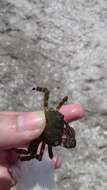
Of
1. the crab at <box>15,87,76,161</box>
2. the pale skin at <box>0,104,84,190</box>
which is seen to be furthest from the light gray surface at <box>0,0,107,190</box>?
the pale skin at <box>0,104,84,190</box>

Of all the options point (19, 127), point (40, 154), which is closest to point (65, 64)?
point (40, 154)

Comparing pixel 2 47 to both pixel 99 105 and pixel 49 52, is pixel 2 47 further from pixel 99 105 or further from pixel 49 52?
pixel 99 105

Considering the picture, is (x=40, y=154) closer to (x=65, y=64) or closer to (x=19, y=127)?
(x=19, y=127)

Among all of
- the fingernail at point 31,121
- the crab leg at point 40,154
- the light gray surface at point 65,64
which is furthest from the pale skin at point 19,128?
the light gray surface at point 65,64

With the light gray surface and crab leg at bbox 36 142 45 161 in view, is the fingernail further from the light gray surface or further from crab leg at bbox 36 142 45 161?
the light gray surface

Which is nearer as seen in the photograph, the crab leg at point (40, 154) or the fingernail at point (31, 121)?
the fingernail at point (31, 121)

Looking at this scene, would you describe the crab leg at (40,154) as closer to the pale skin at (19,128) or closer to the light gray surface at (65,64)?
the pale skin at (19,128)
